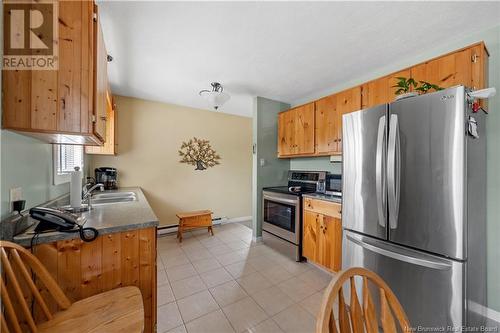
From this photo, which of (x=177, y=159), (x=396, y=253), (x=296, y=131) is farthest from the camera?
(x=177, y=159)

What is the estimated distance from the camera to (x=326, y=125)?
263 cm

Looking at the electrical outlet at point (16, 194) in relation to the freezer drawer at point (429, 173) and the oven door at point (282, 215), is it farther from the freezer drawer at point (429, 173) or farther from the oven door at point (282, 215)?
the oven door at point (282, 215)

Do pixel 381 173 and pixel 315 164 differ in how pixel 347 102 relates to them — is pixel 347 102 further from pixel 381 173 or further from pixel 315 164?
pixel 381 173

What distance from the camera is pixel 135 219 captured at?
1327 millimetres

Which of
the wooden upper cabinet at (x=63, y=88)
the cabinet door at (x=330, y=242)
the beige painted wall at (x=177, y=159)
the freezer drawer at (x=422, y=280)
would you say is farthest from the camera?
the beige painted wall at (x=177, y=159)

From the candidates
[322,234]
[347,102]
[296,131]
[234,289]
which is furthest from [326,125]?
[234,289]

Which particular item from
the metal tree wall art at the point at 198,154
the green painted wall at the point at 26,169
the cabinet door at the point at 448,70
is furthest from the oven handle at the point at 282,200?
the green painted wall at the point at 26,169

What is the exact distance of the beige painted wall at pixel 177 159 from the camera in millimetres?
3441

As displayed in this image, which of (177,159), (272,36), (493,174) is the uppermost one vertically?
(272,36)

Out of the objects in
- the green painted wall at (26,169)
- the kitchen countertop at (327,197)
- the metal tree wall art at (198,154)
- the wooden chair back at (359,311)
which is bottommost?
the wooden chair back at (359,311)

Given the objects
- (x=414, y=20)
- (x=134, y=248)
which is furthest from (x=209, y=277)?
(x=414, y=20)

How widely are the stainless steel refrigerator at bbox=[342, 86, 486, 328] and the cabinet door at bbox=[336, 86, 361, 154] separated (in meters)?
0.74

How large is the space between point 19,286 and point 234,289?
165 cm

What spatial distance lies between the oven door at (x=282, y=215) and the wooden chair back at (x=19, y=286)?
228cm
